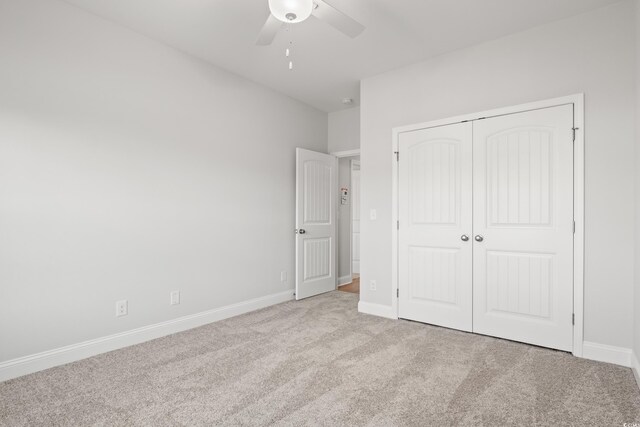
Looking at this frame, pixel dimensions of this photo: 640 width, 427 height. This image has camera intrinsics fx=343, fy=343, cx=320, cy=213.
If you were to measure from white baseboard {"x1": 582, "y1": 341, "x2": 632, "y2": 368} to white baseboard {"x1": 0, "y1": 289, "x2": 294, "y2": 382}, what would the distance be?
3.11 metres

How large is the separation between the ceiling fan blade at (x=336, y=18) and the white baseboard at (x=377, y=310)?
271 centimetres

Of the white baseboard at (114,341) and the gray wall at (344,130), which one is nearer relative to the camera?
the white baseboard at (114,341)

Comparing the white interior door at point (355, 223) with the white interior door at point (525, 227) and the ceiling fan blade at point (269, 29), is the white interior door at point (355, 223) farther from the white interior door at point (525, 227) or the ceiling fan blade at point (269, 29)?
the ceiling fan blade at point (269, 29)

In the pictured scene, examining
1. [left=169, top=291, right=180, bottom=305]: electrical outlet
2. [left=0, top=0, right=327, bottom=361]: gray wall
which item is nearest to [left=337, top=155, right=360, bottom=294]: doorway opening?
[left=0, top=0, right=327, bottom=361]: gray wall

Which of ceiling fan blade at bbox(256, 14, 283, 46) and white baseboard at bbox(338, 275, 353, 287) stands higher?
ceiling fan blade at bbox(256, 14, 283, 46)

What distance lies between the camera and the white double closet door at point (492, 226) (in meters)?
2.78

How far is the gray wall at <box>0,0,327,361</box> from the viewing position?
2379 mm

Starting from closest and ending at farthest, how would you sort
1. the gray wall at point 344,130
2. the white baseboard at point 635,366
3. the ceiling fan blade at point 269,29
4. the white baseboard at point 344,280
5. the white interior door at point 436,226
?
1. the ceiling fan blade at point 269,29
2. the white baseboard at point 635,366
3. the white interior door at point 436,226
4. the gray wall at point 344,130
5. the white baseboard at point 344,280

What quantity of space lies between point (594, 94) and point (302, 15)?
2.35 m

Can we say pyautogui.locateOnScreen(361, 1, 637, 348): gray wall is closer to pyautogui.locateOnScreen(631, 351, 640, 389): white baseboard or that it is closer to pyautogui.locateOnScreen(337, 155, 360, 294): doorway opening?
pyautogui.locateOnScreen(631, 351, 640, 389): white baseboard

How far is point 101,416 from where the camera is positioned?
1.88 metres

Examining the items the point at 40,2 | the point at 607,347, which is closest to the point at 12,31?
the point at 40,2

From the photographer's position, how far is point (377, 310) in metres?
3.79

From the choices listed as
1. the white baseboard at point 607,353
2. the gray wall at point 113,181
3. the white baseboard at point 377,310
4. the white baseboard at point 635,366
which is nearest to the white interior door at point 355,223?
the white baseboard at point 377,310
